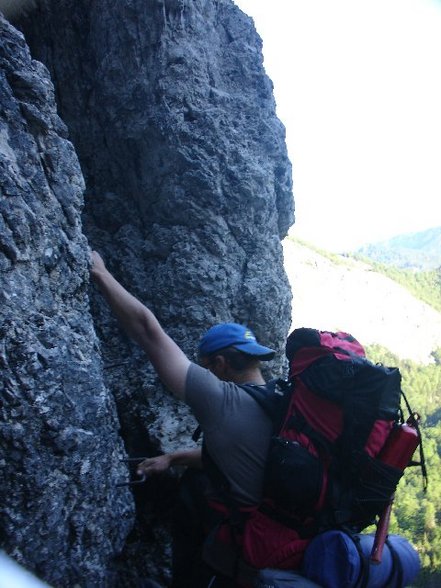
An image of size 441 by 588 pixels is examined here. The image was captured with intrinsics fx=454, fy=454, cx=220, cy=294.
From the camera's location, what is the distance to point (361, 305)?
12238cm

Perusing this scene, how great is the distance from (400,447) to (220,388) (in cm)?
110

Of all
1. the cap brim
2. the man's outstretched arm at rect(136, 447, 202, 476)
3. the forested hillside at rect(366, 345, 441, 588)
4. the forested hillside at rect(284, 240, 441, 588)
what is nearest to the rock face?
the man's outstretched arm at rect(136, 447, 202, 476)

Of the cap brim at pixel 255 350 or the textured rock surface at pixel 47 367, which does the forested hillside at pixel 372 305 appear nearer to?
the cap brim at pixel 255 350

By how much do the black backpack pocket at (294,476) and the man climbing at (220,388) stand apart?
201mm

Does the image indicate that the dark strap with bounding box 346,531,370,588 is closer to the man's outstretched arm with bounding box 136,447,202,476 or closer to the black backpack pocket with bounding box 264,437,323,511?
the black backpack pocket with bounding box 264,437,323,511

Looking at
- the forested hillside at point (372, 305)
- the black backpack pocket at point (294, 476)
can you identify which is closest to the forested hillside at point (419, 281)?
the forested hillside at point (372, 305)

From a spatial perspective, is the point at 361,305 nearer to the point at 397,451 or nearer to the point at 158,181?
the point at 158,181

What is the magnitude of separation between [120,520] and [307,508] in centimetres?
162

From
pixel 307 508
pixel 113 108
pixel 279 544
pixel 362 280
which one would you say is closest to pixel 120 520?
pixel 279 544

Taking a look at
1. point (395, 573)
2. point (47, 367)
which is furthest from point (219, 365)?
point (395, 573)

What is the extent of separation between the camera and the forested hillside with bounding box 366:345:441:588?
42.4m

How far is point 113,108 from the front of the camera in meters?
4.83

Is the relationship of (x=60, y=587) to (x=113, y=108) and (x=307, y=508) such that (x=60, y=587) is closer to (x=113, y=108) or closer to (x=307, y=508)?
(x=307, y=508)

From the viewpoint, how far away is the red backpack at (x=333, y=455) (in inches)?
101
